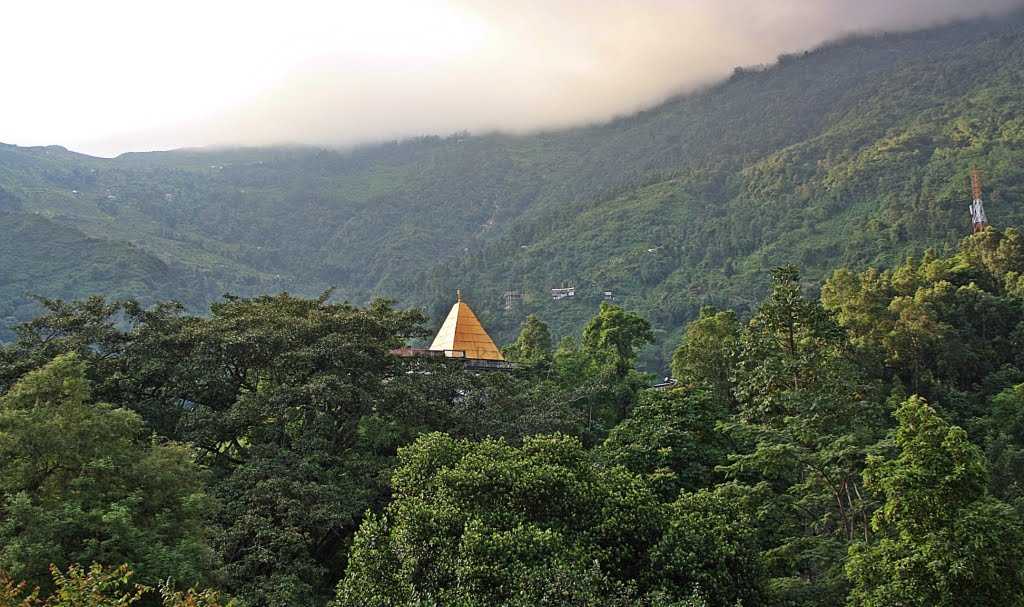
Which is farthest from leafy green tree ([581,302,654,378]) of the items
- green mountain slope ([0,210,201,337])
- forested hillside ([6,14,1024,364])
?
green mountain slope ([0,210,201,337])

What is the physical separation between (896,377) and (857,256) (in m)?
42.0

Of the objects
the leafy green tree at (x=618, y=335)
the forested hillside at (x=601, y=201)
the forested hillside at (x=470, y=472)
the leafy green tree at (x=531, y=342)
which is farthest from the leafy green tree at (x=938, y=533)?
the forested hillside at (x=601, y=201)

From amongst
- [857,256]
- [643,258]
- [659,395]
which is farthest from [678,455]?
[643,258]

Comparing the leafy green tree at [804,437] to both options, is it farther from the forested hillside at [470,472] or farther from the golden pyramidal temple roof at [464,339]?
the golden pyramidal temple roof at [464,339]

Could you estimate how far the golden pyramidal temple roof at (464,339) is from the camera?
33.1 meters

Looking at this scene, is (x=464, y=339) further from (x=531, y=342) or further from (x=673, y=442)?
(x=673, y=442)

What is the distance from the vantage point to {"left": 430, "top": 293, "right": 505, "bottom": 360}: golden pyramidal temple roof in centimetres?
3306

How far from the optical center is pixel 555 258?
325 feet

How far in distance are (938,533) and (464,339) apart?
76.3 feet

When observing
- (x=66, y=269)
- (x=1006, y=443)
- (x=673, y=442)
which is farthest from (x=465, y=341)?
(x=66, y=269)

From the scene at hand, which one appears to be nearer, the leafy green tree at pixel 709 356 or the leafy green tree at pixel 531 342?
the leafy green tree at pixel 709 356

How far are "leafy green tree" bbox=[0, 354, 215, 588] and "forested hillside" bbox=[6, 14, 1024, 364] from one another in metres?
58.5

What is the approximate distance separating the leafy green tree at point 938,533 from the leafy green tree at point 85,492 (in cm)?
1099

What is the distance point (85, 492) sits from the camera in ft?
45.0
